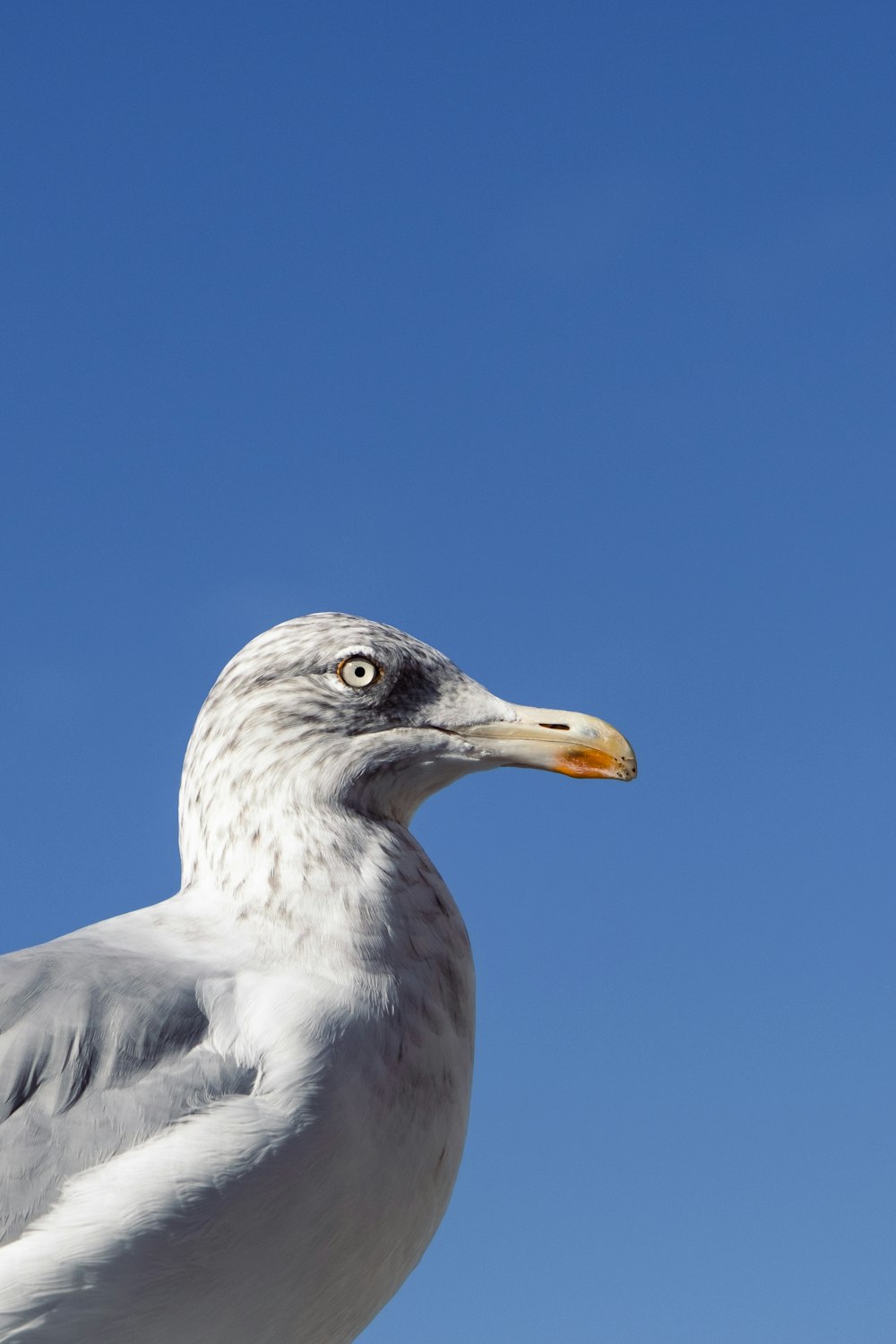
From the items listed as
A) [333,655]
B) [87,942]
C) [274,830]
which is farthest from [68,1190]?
[333,655]

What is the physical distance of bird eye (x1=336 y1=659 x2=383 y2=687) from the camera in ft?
16.0

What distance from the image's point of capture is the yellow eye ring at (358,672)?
16.0 ft

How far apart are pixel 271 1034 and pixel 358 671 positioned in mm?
1281

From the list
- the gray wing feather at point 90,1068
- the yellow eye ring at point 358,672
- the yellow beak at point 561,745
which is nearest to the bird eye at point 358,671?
the yellow eye ring at point 358,672

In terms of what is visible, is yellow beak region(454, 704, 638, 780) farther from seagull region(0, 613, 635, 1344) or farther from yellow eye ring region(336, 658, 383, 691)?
yellow eye ring region(336, 658, 383, 691)

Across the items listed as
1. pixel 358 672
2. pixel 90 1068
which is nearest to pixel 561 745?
pixel 358 672

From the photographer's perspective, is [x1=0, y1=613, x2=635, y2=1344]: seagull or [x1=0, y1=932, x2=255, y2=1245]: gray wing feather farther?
[x1=0, y1=932, x2=255, y2=1245]: gray wing feather

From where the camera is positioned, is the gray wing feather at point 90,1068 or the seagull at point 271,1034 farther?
the gray wing feather at point 90,1068

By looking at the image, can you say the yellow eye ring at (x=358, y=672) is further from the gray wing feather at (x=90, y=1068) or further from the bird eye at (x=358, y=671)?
the gray wing feather at (x=90, y=1068)

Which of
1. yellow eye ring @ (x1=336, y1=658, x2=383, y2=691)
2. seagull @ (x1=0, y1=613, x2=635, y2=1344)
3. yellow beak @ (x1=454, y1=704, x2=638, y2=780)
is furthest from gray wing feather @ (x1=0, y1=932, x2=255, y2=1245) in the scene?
yellow beak @ (x1=454, y1=704, x2=638, y2=780)

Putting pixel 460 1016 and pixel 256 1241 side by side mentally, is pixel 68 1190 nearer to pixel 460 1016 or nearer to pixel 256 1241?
pixel 256 1241

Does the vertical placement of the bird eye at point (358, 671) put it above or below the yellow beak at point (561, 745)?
above

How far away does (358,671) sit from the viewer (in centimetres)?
490

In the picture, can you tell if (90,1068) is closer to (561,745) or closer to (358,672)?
(358,672)
